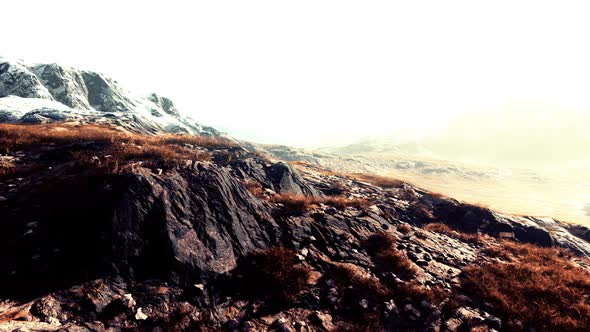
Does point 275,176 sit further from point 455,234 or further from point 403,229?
point 455,234

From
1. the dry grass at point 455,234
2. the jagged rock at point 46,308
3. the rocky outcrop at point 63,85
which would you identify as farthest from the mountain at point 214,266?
the rocky outcrop at point 63,85

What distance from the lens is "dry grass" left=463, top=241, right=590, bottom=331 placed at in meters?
9.16

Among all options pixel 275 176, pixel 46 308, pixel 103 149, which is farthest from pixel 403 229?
pixel 103 149

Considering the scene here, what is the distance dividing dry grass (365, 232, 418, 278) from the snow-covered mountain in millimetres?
42170

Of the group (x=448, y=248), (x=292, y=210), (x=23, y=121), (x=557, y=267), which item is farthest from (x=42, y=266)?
(x=23, y=121)

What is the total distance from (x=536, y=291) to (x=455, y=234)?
7.64 m

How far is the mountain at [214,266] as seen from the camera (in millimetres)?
7305

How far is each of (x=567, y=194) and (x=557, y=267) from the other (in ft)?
383

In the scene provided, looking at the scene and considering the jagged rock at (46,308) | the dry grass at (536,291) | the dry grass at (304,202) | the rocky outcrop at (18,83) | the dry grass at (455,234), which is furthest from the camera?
the rocky outcrop at (18,83)

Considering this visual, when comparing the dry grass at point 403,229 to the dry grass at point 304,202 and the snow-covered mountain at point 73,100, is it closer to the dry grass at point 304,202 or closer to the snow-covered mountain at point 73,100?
the dry grass at point 304,202

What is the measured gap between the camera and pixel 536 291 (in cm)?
1064

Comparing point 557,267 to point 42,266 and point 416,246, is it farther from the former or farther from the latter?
point 42,266

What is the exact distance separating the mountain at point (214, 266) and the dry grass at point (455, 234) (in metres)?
2.85

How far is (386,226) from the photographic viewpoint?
610 inches
